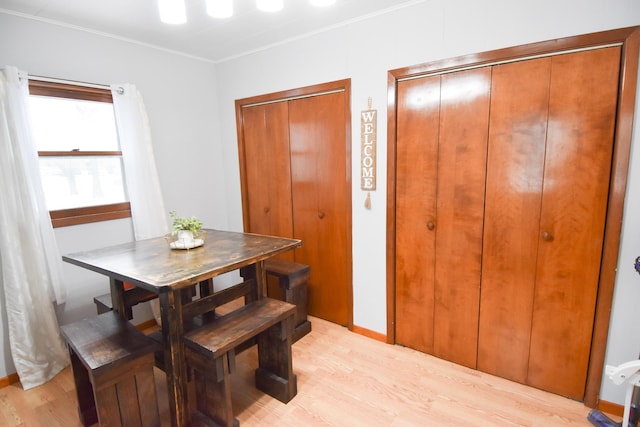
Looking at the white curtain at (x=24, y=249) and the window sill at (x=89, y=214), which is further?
the window sill at (x=89, y=214)

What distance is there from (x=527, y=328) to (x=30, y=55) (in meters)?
3.66

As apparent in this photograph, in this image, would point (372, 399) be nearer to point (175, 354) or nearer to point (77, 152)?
point (175, 354)

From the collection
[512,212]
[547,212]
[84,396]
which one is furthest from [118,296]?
[547,212]

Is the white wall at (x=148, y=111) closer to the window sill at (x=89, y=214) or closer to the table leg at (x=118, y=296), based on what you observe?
the window sill at (x=89, y=214)

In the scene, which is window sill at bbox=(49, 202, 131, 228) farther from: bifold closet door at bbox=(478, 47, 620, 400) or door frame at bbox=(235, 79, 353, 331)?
bifold closet door at bbox=(478, 47, 620, 400)

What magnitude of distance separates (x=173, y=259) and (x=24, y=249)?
3.64 feet

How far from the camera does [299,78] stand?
2662mm

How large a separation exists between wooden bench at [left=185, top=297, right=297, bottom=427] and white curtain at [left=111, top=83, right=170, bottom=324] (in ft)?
4.45

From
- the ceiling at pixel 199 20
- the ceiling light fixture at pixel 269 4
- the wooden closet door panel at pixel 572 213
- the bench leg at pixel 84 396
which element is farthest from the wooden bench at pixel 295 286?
the ceiling at pixel 199 20

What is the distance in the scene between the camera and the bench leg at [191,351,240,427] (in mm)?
1556

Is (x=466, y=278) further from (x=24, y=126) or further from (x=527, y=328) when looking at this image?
(x=24, y=126)

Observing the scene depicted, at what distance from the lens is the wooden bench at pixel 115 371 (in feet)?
4.69

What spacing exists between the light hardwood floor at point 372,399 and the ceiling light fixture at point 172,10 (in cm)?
217

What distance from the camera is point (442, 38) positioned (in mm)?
1993
